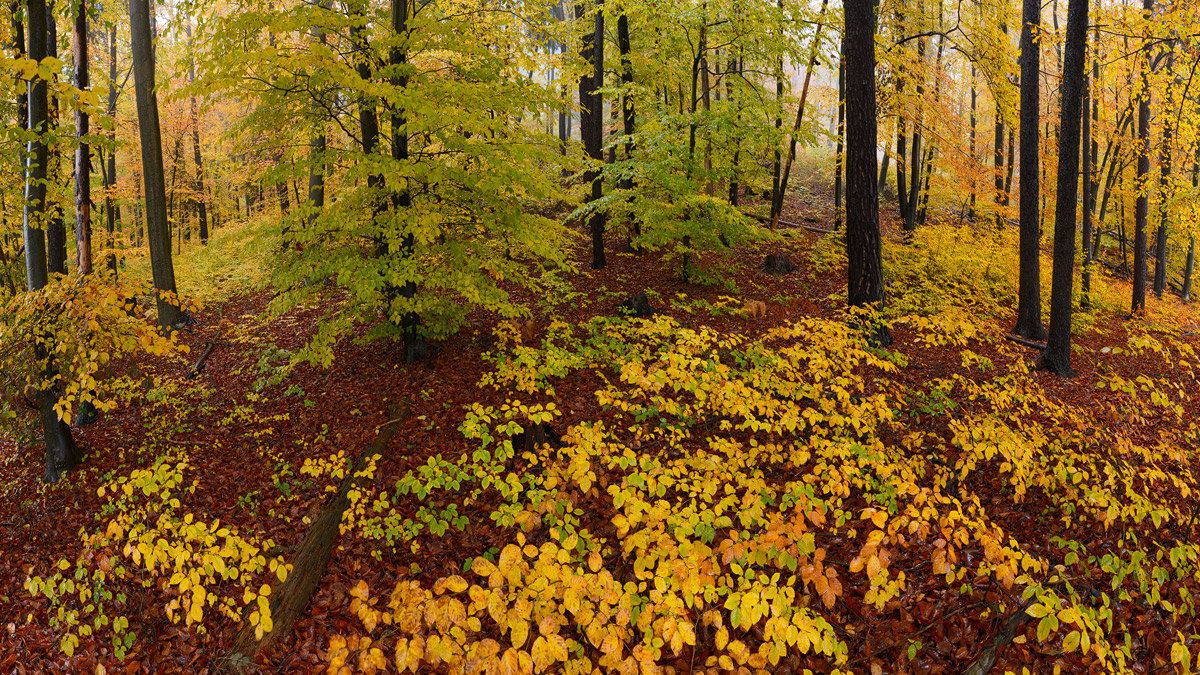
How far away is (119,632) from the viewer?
4.50 meters

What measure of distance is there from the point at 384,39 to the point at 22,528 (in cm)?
662

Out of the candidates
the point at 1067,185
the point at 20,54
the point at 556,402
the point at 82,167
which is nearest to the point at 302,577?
the point at 556,402

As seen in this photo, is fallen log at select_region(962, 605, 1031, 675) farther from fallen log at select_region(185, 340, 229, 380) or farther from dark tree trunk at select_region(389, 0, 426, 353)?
fallen log at select_region(185, 340, 229, 380)

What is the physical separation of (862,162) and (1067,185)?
10.2 feet

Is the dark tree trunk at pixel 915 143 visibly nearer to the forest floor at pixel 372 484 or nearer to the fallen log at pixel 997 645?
the forest floor at pixel 372 484

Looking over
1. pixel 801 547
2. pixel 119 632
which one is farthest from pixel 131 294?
pixel 801 547

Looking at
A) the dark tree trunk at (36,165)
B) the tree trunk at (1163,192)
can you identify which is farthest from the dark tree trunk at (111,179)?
the tree trunk at (1163,192)

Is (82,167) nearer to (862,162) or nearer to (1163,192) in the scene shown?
(862,162)

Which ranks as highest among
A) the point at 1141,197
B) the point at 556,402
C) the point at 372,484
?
the point at 1141,197

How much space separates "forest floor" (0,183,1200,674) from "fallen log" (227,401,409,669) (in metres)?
0.10

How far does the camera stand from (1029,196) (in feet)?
34.0

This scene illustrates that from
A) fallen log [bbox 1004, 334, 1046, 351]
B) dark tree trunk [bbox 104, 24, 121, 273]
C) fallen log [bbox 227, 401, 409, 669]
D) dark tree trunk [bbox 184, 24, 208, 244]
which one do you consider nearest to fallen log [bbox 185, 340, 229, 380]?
fallen log [bbox 227, 401, 409, 669]

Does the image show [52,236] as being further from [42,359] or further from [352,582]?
[352,582]

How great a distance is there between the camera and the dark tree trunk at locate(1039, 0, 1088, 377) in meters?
7.70
